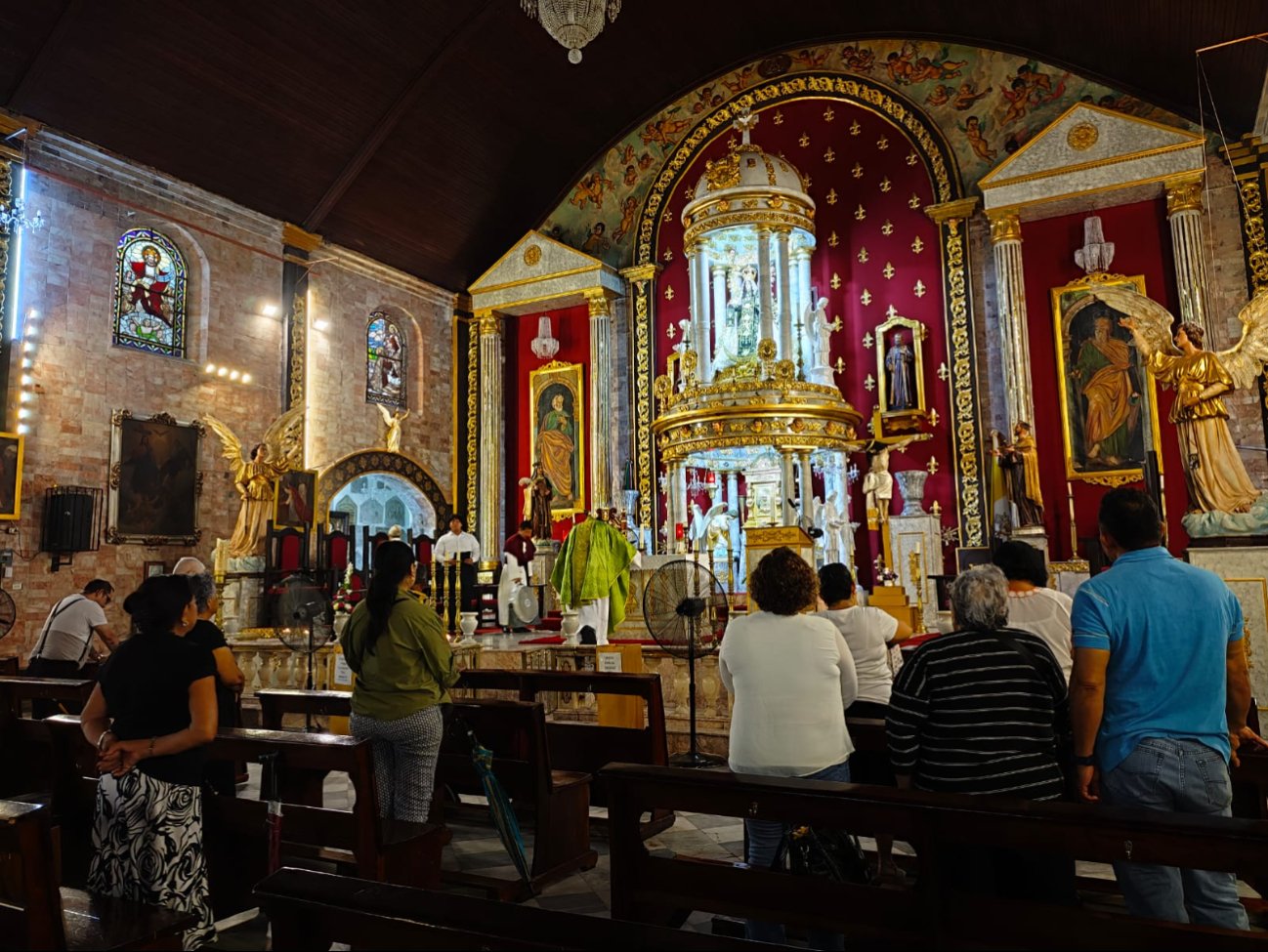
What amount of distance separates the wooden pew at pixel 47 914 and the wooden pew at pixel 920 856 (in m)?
1.38

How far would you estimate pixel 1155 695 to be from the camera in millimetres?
2730

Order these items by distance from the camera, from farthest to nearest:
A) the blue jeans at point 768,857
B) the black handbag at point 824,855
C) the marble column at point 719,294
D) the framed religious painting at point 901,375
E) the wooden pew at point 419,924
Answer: the marble column at point 719,294, the framed religious painting at point 901,375, the blue jeans at point 768,857, the black handbag at point 824,855, the wooden pew at point 419,924

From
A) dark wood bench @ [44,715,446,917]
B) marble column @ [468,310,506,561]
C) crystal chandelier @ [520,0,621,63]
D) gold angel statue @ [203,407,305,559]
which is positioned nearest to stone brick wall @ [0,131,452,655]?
marble column @ [468,310,506,561]

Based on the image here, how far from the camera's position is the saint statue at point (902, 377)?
47.3 feet

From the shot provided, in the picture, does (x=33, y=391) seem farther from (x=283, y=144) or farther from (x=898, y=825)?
(x=898, y=825)

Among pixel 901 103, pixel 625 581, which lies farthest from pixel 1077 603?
pixel 901 103

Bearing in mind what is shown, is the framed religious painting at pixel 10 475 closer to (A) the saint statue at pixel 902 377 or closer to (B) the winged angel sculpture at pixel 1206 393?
(B) the winged angel sculpture at pixel 1206 393

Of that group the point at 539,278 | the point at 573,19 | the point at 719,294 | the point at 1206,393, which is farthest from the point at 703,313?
the point at 1206,393

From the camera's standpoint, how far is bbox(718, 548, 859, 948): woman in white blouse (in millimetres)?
3107

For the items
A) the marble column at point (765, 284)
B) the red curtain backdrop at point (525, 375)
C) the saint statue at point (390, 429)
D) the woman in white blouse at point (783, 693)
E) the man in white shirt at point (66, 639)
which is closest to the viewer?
the woman in white blouse at point (783, 693)

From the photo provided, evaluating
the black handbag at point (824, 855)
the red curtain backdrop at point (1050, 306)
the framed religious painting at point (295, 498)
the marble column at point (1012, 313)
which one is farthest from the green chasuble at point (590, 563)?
the red curtain backdrop at point (1050, 306)

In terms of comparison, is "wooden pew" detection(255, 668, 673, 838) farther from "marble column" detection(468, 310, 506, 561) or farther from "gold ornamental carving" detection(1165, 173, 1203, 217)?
"marble column" detection(468, 310, 506, 561)

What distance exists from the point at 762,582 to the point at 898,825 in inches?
36.7

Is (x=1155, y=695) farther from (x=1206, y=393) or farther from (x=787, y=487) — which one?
→ (x=787, y=487)
